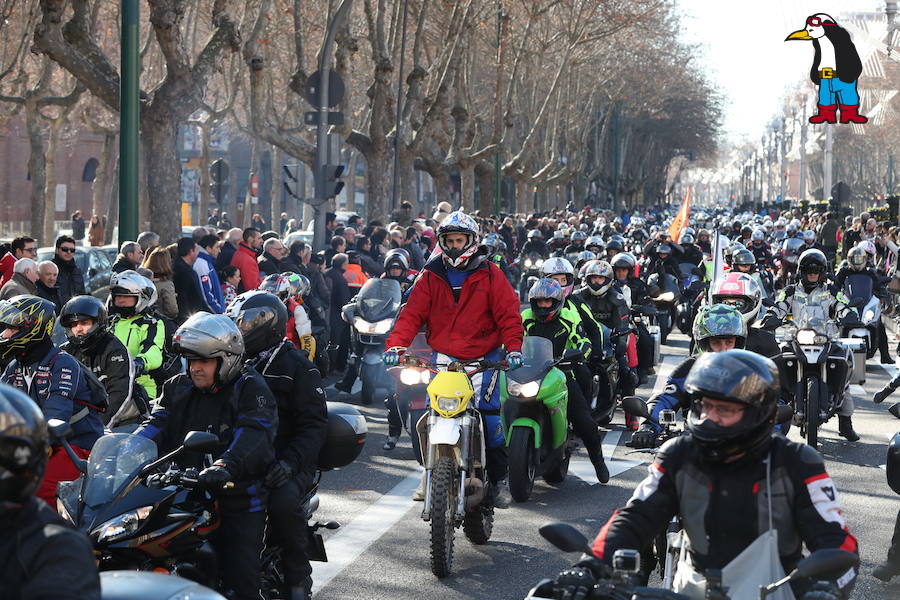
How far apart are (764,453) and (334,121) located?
1901 cm

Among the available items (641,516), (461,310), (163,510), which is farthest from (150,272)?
(641,516)

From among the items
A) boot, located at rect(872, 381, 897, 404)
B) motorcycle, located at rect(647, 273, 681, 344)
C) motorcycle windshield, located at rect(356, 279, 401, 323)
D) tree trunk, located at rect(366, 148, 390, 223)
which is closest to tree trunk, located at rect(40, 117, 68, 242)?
tree trunk, located at rect(366, 148, 390, 223)

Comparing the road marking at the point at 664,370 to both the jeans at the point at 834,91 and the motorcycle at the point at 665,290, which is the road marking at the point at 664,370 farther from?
the jeans at the point at 834,91

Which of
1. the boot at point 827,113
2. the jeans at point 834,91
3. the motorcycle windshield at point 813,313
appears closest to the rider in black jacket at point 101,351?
the motorcycle windshield at point 813,313

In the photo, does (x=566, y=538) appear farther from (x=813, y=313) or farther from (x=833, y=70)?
(x=833, y=70)

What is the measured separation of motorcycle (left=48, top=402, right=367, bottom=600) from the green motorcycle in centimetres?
391

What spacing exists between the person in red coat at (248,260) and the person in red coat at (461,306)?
24.3 feet

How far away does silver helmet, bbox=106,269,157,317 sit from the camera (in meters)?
9.45

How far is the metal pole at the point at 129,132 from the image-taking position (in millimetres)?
15383

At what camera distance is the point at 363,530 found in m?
8.86

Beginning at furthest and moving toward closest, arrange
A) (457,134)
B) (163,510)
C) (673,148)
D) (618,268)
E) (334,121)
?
(673,148), (457,134), (334,121), (618,268), (163,510)

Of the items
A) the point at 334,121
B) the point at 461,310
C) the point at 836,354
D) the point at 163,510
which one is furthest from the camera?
the point at 334,121

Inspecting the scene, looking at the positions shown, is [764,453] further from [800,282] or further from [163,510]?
[800,282]

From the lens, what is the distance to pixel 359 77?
54375mm
